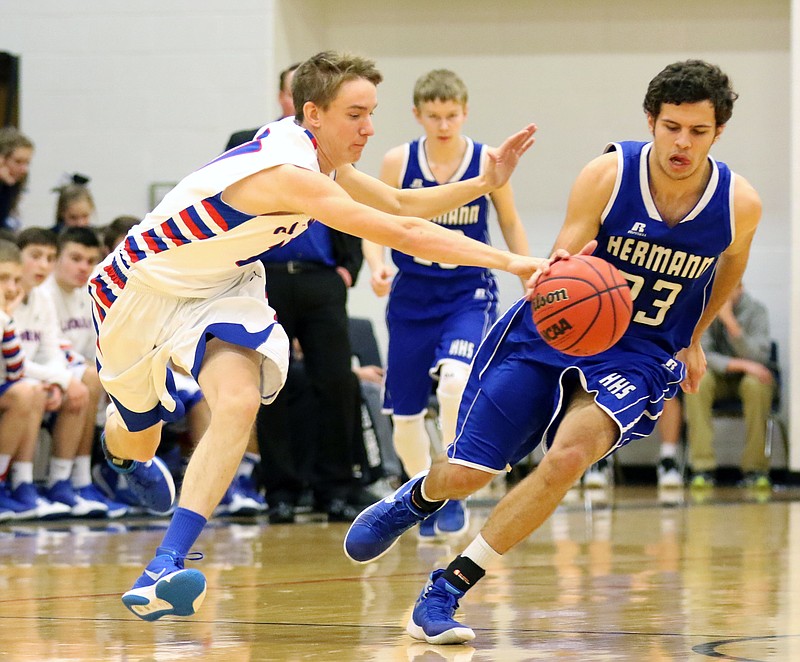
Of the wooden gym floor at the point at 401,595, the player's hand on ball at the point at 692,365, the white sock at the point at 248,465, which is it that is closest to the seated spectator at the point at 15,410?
the wooden gym floor at the point at 401,595

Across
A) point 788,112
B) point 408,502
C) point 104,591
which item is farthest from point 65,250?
point 788,112

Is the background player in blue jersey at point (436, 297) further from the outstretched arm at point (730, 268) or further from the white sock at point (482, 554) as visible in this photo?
the white sock at point (482, 554)

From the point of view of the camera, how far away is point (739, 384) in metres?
10.3

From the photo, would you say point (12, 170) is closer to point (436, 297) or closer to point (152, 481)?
point (436, 297)

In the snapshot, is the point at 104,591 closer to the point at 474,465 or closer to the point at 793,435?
the point at 474,465

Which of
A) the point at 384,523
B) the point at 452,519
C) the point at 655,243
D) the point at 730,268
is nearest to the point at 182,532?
the point at 384,523

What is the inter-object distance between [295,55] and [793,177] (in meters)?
3.85

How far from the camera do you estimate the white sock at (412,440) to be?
6242mm

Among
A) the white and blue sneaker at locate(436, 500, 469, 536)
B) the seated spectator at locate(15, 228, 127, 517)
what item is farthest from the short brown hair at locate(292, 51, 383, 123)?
the seated spectator at locate(15, 228, 127, 517)

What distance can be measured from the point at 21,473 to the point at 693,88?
475cm

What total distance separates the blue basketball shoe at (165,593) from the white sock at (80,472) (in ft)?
14.5

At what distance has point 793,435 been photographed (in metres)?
10.1

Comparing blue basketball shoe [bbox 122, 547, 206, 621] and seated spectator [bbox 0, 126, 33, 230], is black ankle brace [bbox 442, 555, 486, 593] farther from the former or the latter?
seated spectator [bbox 0, 126, 33, 230]

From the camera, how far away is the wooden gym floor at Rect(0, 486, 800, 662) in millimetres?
3273
